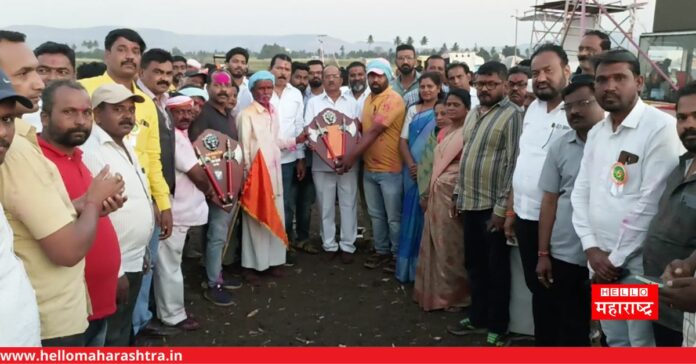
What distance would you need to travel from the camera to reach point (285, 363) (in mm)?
2676

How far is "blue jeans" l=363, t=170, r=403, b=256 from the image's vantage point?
5453 millimetres

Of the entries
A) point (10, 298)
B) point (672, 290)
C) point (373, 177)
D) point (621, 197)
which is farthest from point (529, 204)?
point (10, 298)

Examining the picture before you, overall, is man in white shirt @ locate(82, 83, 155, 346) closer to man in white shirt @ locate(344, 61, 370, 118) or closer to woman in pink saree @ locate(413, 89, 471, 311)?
woman in pink saree @ locate(413, 89, 471, 311)

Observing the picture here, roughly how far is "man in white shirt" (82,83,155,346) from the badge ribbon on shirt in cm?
240

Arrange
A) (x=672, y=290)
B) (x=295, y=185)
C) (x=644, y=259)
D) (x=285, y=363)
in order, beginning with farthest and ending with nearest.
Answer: (x=295, y=185)
(x=285, y=363)
(x=644, y=259)
(x=672, y=290)

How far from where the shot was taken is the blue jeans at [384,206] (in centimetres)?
545

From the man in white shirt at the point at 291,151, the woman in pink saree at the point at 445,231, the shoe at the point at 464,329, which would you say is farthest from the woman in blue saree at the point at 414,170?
the man in white shirt at the point at 291,151

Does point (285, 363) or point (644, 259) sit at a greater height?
point (644, 259)

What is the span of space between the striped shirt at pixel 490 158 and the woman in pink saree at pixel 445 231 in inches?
10.9

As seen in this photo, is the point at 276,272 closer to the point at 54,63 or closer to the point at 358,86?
the point at 358,86

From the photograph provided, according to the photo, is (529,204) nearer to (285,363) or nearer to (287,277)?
(285,363)

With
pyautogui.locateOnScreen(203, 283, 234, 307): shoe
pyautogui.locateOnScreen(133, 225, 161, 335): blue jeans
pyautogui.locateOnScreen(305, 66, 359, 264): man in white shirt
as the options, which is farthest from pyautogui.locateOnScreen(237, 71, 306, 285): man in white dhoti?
pyautogui.locateOnScreen(133, 225, 161, 335): blue jeans

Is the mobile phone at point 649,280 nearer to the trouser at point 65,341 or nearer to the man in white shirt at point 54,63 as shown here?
the trouser at point 65,341

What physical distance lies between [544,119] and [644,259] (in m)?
1.16
